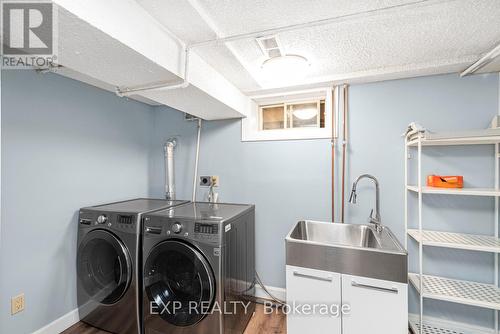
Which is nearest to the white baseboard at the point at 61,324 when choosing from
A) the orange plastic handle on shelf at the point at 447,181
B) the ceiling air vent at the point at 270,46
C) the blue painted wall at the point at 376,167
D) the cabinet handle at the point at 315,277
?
Result: the blue painted wall at the point at 376,167

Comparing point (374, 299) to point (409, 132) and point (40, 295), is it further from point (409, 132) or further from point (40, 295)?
point (40, 295)

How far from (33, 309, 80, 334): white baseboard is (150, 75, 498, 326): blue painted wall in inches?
54.9

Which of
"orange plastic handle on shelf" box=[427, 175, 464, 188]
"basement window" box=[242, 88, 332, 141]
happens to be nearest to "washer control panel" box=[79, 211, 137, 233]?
"basement window" box=[242, 88, 332, 141]

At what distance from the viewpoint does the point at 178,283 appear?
166 cm

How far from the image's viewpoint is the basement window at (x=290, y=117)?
2178 millimetres

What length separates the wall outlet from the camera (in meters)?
1.54

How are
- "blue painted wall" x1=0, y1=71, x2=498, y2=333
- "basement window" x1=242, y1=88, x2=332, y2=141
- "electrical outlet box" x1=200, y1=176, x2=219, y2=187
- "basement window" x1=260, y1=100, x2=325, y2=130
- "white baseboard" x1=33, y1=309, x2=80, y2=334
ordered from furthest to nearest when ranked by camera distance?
"electrical outlet box" x1=200, y1=176, x2=219, y2=187, "basement window" x1=260, y1=100, x2=325, y2=130, "basement window" x1=242, y1=88, x2=332, y2=141, "white baseboard" x1=33, y1=309, x2=80, y2=334, "blue painted wall" x1=0, y1=71, x2=498, y2=333

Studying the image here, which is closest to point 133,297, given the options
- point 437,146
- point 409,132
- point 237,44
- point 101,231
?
point 101,231

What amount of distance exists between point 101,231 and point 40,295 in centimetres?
61

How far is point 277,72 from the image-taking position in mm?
1681

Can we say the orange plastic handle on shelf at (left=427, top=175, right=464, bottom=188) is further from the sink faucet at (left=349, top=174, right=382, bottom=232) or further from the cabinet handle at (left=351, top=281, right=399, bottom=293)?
the cabinet handle at (left=351, top=281, right=399, bottom=293)

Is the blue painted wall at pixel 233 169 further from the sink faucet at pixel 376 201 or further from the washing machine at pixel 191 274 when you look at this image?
the washing machine at pixel 191 274

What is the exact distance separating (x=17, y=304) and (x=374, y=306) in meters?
2.40

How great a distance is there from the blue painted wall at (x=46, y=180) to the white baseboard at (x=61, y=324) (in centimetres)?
4
